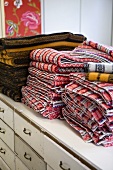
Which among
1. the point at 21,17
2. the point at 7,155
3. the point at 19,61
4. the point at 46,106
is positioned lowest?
the point at 7,155

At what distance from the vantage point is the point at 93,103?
41.3 inches

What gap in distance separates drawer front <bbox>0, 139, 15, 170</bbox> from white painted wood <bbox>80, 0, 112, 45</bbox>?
202cm

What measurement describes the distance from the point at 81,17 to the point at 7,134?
2.09 meters

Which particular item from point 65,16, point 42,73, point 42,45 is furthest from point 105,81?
point 65,16

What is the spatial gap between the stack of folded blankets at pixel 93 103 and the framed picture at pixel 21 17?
1.68 m

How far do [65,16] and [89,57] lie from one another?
6.35 feet

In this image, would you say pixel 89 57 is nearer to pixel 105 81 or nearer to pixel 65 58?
pixel 65 58

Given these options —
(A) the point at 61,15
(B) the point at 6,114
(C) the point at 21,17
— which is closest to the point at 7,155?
(B) the point at 6,114

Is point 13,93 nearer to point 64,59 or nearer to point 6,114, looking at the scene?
point 6,114

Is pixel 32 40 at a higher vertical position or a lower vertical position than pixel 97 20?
lower

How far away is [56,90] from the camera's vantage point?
132 centimetres

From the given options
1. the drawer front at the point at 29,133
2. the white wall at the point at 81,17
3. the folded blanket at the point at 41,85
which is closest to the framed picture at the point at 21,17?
the white wall at the point at 81,17

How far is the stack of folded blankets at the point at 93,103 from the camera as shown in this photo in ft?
3.29

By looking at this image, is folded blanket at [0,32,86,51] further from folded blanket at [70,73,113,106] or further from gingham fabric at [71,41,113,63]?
folded blanket at [70,73,113,106]
